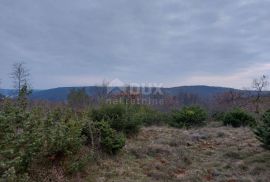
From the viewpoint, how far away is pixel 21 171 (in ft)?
13.9

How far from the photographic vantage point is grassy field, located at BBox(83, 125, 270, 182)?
18.9ft

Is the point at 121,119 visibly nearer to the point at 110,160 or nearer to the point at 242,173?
the point at 110,160

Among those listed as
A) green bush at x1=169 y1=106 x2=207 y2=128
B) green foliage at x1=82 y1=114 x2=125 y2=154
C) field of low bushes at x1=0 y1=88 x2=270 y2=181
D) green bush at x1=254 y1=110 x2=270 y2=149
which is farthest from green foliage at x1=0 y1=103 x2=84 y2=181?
green bush at x1=169 y1=106 x2=207 y2=128

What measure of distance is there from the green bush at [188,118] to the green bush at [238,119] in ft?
3.01

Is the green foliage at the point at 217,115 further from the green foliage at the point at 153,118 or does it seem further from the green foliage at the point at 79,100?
the green foliage at the point at 79,100

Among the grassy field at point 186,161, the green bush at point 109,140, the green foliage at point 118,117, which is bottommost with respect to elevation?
the grassy field at point 186,161

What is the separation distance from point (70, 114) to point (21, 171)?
109 inches

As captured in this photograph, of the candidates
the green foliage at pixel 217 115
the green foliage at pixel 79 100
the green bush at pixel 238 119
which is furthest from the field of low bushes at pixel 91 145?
the green foliage at pixel 217 115

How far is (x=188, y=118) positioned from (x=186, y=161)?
5.46 meters

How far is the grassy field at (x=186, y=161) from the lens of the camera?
577 cm

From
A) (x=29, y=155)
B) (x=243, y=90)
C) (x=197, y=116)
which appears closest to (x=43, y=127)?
(x=29, y=155)

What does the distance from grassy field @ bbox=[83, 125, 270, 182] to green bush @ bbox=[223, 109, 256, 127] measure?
2.64m

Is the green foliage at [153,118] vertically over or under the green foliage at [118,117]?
under

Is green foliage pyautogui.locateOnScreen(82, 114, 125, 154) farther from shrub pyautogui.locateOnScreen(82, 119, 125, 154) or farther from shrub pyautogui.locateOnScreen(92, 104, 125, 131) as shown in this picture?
shrub pyautogui.locateOnScreen(92, 104, 125, 131)
